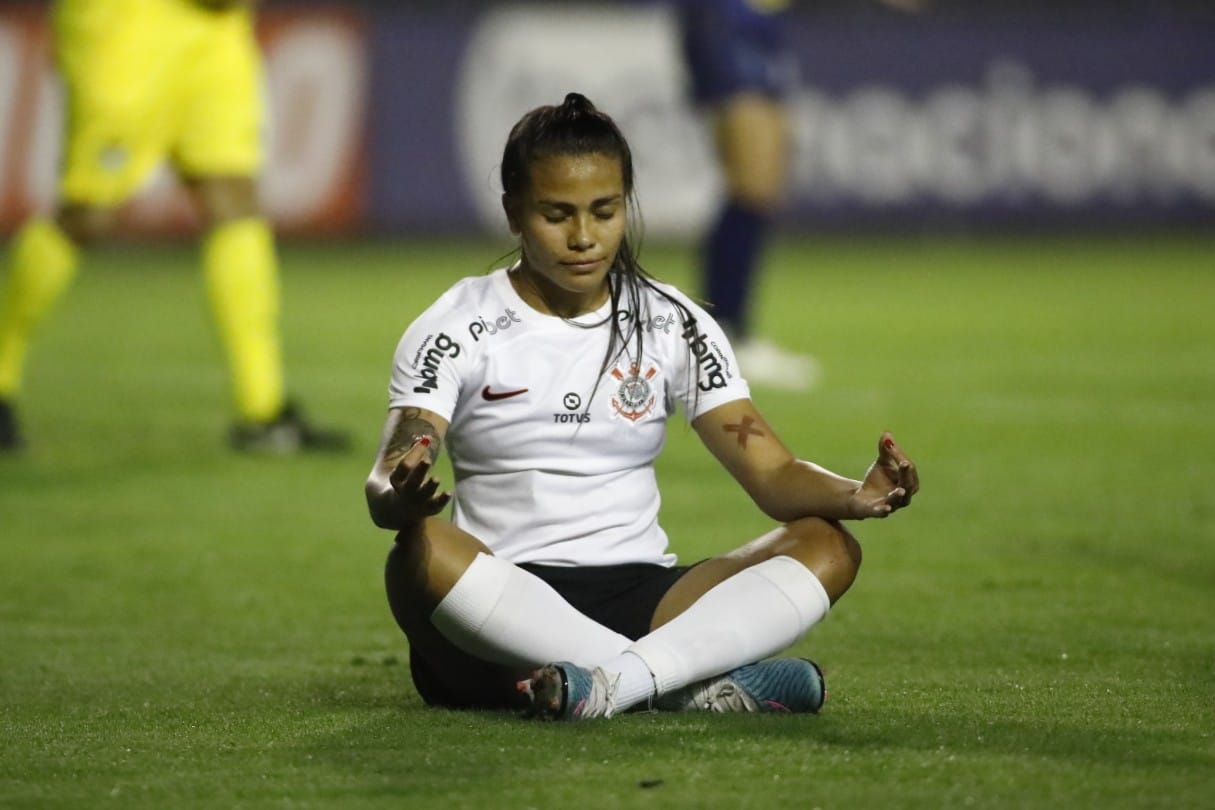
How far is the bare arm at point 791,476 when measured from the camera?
10.7 feet

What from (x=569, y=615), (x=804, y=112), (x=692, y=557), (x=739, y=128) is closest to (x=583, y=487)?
(x=569, y=615)

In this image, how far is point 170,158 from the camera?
23.0ft

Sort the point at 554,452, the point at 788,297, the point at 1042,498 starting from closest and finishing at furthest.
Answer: the point at 554,452 → the point at 1042,498 → the point at 788,297

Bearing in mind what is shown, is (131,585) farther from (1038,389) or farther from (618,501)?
(1038,389)

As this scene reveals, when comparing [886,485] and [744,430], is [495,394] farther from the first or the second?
[886,485]

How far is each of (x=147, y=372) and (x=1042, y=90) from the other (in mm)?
8810

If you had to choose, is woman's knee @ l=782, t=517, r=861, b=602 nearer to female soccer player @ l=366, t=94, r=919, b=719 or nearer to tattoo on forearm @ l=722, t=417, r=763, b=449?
→ female soccer player @ l=366, t=94, r=919, b=719

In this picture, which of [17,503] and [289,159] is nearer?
[17,503]

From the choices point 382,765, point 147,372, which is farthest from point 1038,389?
point 382,765

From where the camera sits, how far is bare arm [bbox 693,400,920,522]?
10.7ft

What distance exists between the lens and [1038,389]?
8.50m

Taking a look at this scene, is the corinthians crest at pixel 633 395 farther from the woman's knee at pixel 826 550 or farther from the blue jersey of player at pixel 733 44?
the blue jersey of player at pixel 733 44

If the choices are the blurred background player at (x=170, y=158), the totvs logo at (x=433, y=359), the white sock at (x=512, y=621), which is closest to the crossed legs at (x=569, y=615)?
the white sock at (x=512, y=621)

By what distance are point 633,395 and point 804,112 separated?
42.0ft
